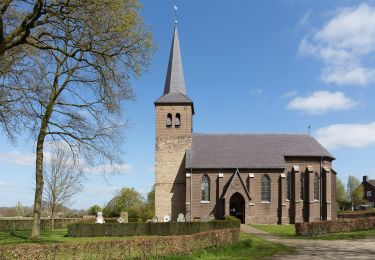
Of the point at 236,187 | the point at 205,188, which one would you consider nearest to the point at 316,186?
the point at 236,187

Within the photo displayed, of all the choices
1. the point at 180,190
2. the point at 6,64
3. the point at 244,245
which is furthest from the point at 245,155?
the point at 6,64

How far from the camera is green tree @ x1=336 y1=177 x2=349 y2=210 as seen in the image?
85912 mm

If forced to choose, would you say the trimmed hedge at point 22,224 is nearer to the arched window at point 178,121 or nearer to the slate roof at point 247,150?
the arched window at point 178,121

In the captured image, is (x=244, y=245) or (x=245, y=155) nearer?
(x=244, y=245)

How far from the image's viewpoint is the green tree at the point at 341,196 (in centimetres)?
8591

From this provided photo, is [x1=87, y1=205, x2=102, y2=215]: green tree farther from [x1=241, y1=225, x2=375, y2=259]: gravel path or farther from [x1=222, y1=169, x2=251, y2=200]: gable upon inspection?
[x1=241, y1=225, x2=375, y2=259]: gravel path

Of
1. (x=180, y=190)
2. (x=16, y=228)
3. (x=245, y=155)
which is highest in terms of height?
(x=245, y=155)

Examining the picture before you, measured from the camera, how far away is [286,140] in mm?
48812

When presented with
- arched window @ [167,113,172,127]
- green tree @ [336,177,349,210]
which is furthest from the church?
green tree @ [336,177,349,210]

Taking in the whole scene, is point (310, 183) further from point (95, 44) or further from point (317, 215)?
point (95, 44)

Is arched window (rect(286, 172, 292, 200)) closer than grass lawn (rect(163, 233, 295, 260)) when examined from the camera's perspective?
No

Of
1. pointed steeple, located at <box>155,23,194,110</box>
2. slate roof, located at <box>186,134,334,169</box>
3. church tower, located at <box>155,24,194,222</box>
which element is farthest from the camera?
pointed steeple, located at <box>155,23,194,110</box>

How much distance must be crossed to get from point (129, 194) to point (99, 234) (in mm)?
35617

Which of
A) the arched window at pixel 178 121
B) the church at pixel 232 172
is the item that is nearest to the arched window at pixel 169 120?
the church at pixel 232 172
